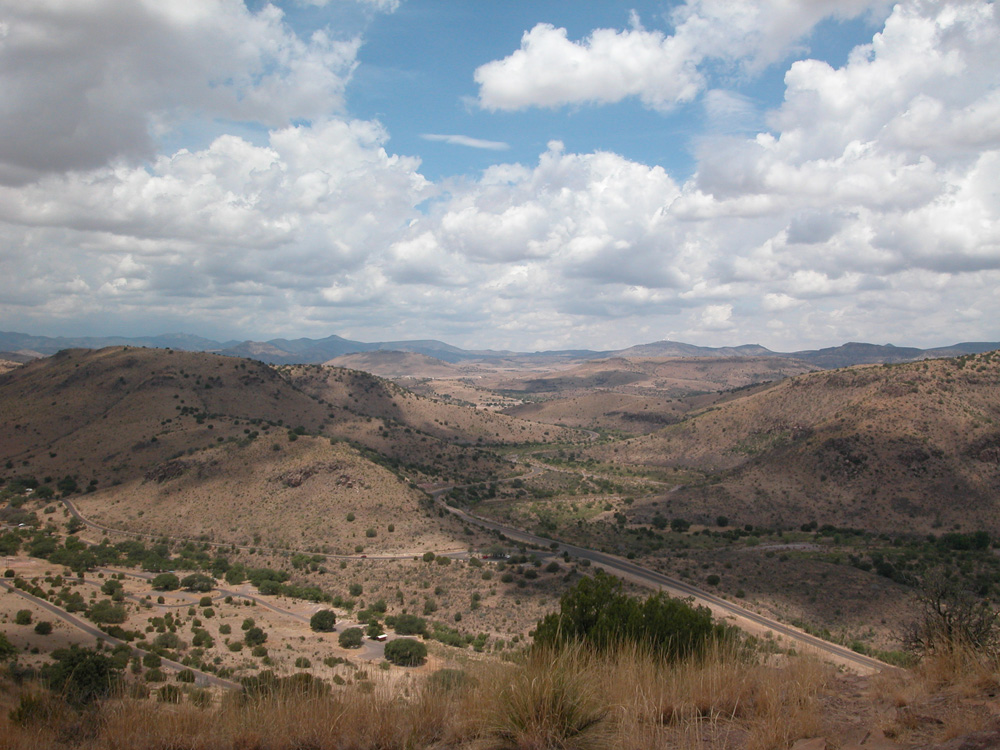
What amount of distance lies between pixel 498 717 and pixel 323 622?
1406 inches

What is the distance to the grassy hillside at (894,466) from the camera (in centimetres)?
7169

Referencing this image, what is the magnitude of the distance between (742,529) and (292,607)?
5859 centimetres

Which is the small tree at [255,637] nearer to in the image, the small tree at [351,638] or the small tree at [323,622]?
the small tree at [323,622]

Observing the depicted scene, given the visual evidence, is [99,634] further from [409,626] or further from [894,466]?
[894,466]

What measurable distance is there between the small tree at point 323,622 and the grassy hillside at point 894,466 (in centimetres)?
5953

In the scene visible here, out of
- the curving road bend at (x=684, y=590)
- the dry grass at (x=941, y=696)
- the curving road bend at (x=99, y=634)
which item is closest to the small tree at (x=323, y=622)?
the curving road bend at (x=99, y=634)

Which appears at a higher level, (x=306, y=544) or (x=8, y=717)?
(x=8, y=717)

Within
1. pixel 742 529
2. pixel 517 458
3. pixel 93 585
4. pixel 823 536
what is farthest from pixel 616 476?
pixel 93 585

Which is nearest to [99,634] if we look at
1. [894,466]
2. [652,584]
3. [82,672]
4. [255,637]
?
[255,637]

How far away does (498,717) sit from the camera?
7.92m

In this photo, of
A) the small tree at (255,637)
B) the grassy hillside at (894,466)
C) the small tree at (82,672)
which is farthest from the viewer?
the grassy hillside at (894,466)

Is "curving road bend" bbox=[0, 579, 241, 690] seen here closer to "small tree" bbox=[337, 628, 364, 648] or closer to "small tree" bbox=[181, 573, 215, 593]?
"small tree" bbox=[337, 628, 364, 648]

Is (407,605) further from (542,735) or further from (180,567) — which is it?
(542,735)

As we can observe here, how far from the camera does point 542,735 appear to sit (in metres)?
7.51
